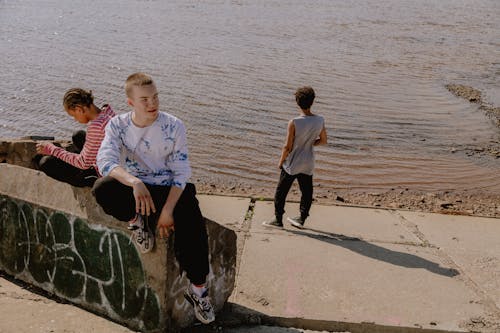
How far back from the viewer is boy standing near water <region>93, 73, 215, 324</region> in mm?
3715

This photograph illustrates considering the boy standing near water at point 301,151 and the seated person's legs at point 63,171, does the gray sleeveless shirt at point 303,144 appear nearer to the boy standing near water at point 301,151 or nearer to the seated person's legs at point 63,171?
the boy standing near water at point 301,151

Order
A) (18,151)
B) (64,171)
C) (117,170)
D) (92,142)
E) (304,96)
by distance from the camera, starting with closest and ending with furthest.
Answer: (117,170) < (92,142) < (64,171) < (18,151) < (304,96)

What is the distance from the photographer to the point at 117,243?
4168 millimetres

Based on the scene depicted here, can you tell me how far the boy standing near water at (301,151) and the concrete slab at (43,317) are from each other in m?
2.53

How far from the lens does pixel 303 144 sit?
6.29 metres

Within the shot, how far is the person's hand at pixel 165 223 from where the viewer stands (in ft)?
12.0

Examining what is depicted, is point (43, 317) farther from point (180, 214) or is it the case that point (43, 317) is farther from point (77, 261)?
point (180, 214)

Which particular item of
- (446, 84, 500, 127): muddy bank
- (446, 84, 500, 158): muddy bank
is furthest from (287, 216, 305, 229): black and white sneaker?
(446, 84, 500, 127): muddy bank

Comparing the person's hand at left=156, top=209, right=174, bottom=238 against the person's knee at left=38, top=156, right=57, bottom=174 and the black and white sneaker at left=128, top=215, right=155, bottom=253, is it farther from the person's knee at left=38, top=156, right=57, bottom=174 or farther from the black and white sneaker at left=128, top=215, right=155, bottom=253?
the person's knee at left=38, top=156, right=57, bottom=174

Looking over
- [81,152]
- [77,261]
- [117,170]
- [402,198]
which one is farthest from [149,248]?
[402,198]

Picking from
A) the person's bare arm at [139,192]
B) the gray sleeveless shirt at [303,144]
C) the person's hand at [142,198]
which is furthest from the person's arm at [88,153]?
the gray sleeveless shirt at [303,144]

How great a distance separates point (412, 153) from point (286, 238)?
221 inches

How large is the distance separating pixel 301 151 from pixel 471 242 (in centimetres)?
198

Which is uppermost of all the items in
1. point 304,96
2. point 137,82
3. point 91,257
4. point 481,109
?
point 137,82
